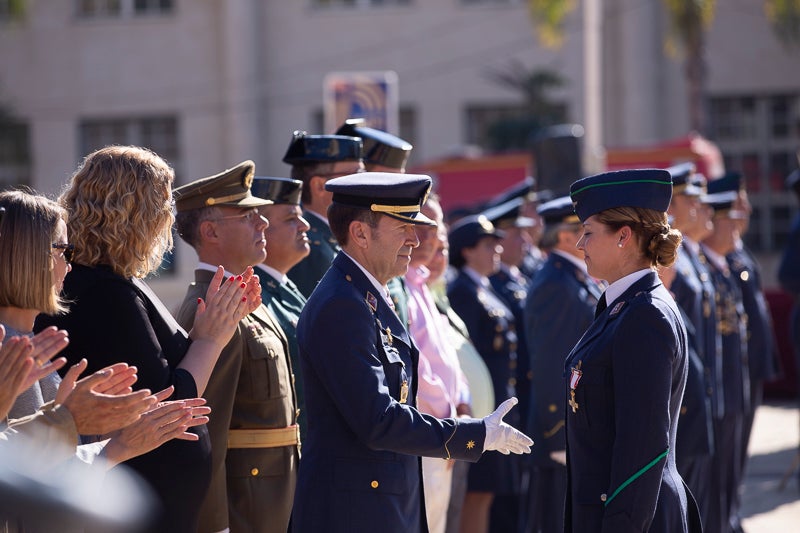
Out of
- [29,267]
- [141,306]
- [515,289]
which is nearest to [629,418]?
[141,306]

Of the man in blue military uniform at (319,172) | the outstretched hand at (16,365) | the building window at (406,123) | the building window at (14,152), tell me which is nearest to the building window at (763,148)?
the building window at (406,123)

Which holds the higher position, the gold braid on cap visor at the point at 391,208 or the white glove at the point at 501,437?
the gold braid on cap visor at the point at 391,208

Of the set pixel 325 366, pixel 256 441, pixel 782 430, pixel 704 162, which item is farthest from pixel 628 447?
pixel 704 162

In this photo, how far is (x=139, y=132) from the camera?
2609 cm

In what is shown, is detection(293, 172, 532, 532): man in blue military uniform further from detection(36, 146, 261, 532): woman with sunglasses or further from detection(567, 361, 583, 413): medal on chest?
detection(36, 146, 261, 532): woman with sunglasses

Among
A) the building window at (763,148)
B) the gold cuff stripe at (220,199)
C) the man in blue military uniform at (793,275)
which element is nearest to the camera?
the gold cuff stripe at (220,199)

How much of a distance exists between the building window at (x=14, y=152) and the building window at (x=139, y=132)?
1205mm

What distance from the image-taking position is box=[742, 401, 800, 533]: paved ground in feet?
24.9

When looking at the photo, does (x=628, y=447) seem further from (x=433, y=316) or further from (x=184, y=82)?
(x=184, y=82)

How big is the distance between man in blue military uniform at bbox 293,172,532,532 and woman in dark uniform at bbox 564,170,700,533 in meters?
0.24

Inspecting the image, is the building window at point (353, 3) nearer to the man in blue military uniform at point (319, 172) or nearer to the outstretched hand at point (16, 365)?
the man in blue military uniform at point (319, 172)

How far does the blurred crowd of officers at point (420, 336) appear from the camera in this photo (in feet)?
12.0

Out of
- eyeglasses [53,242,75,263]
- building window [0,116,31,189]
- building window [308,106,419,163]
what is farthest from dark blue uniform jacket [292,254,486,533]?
building window [0,116,31,189]

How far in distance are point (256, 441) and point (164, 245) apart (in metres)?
0.85
